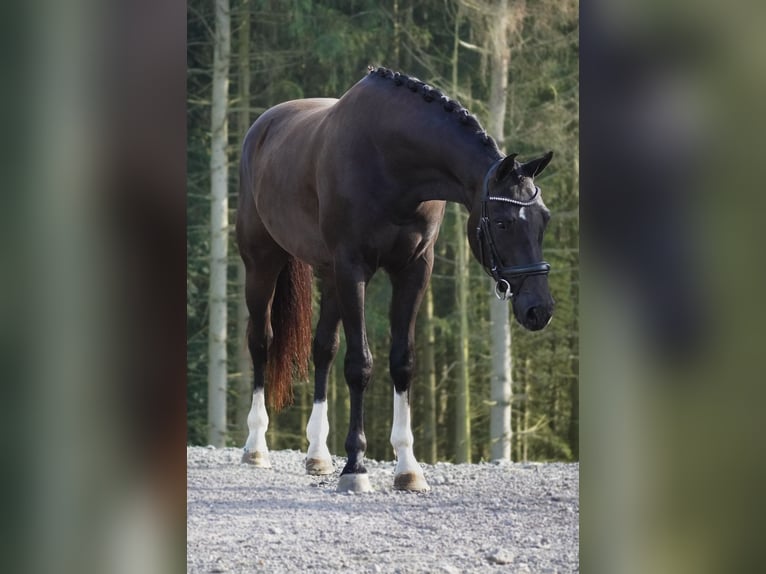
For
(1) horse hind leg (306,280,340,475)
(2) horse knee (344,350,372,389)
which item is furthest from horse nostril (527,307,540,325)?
(1) horse hind leg (306,280,340,475)

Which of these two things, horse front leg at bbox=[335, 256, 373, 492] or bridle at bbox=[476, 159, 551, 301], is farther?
horse front leg at bbox=[335, 256, 373, 492]

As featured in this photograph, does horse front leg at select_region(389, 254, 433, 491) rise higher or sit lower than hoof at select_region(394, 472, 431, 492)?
higher

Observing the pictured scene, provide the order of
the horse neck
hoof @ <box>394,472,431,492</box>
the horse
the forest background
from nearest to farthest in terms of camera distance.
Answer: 1. the horse
2. the horse neck
3. hoof @ <box>394,472,431,492</box>
4. the forest background

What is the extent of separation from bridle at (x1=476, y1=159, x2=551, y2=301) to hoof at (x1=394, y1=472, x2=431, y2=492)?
1.17 meters

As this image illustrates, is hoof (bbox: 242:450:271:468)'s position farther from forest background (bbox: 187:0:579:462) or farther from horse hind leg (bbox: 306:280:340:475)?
forest background (bbox: 187:0:579:462)

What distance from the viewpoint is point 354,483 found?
15.5 ft

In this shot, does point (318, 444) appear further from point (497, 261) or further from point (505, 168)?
point (505, 168)

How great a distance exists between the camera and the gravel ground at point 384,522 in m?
3.49

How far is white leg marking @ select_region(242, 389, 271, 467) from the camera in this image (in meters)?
5.93

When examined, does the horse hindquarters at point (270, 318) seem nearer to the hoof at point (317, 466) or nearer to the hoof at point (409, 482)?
the hoof at point (317, 466)
